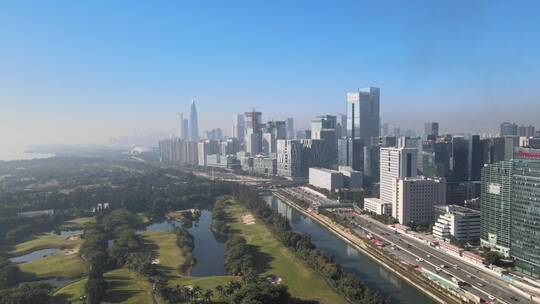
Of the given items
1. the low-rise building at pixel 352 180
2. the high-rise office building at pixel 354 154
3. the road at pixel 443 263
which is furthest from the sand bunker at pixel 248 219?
the high-rise office building at pixel 354 154

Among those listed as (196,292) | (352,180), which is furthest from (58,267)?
(352,180)

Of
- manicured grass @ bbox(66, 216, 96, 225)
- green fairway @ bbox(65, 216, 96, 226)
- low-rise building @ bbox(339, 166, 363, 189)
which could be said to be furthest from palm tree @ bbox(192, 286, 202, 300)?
low-rise building @ bbox(339, 166, 363, 189)

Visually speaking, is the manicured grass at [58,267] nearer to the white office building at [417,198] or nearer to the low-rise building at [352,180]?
the white office building at [417,198]

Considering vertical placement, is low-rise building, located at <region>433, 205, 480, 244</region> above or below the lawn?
above

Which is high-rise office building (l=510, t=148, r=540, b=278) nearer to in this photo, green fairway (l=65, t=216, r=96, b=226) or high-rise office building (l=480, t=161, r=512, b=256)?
high-rise office building (l=480, t=161, r=512, b=256)

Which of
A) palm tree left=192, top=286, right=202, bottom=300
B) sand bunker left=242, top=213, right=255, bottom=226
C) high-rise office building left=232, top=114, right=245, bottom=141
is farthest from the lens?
high-rise office building left=232, top=114, right=245, bottom=141
